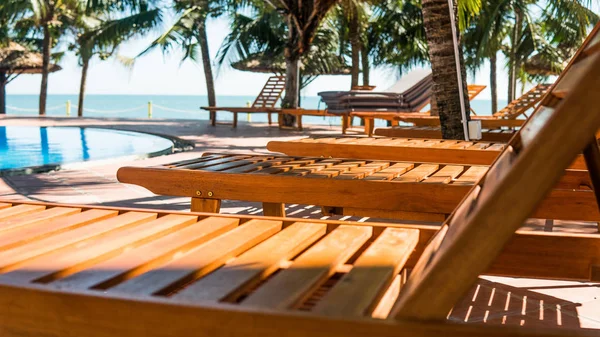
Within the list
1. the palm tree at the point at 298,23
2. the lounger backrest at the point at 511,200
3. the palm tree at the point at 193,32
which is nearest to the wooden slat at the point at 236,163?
the lounger backrest at the point at 511,200

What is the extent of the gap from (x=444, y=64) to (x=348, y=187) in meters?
3.10

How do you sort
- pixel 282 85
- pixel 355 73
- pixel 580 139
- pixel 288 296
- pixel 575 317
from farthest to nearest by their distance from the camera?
→ pixel 355 73
pixel 282 85
pixel 575 317
pixel 288 296
pixel 580 139

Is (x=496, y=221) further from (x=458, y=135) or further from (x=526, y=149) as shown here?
(x=458, y=135)

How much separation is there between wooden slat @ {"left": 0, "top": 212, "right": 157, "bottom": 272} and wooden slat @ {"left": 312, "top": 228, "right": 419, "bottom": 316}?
63 centimetres

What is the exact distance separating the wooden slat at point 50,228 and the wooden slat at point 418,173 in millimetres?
1053

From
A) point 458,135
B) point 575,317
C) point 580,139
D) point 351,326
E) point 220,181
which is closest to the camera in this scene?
point 580,139

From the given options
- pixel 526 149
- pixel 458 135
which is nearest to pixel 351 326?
pixel 526 149

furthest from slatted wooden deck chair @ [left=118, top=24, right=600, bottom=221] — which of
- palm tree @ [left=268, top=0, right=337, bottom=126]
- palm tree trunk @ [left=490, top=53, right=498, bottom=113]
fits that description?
palm tree trunk @ [left=490, top=53, right=498, bottom=113]

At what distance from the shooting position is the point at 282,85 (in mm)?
16188

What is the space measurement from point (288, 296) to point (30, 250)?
647 millimetres

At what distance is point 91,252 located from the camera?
1.47 m

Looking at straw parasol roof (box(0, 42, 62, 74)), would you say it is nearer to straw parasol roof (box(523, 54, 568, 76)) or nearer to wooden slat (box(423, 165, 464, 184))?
straw parasol roof (box(523, 54, 568, 76))

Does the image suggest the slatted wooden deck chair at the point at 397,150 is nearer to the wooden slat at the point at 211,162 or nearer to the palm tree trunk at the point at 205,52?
the wooden slat at the point at 211,162

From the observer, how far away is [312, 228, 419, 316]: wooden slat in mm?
1099
